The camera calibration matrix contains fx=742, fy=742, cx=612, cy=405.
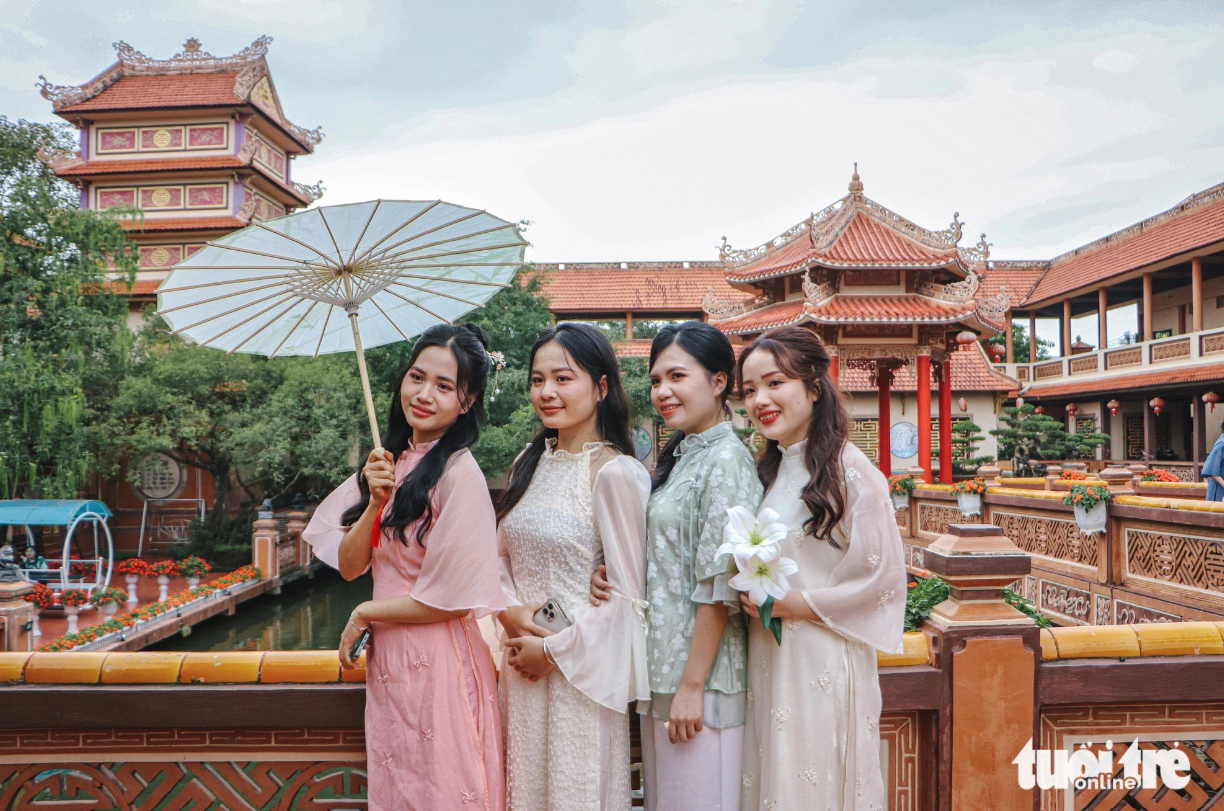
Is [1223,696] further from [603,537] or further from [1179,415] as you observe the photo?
[1179,415]

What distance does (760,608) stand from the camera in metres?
1.54

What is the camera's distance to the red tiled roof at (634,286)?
1775cm

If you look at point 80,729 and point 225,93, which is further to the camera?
point 225,93

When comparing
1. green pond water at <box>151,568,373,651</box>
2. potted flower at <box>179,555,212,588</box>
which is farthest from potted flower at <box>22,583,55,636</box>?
potted flower at <box>179,555,212,588</box>

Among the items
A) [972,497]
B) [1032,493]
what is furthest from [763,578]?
[972,497]

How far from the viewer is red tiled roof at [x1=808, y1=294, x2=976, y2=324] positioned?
11.1m

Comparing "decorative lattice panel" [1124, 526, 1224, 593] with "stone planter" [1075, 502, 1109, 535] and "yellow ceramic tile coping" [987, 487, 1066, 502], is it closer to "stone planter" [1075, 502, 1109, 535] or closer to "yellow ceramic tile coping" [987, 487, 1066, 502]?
"stone planter" [1075, 502, 1109, 535]

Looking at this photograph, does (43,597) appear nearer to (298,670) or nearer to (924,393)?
(298,670)

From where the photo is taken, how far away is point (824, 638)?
163 centimetres

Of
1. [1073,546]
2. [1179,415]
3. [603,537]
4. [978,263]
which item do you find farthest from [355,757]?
[1179,415]

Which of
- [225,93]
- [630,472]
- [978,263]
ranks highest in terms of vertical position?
[225,93]

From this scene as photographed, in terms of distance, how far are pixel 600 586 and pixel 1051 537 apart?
264 inches

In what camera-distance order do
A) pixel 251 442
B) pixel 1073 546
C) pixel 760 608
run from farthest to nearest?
pixel 251 442 < pixel 1073 546 < pixel 760 608

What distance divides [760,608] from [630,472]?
41 cm
